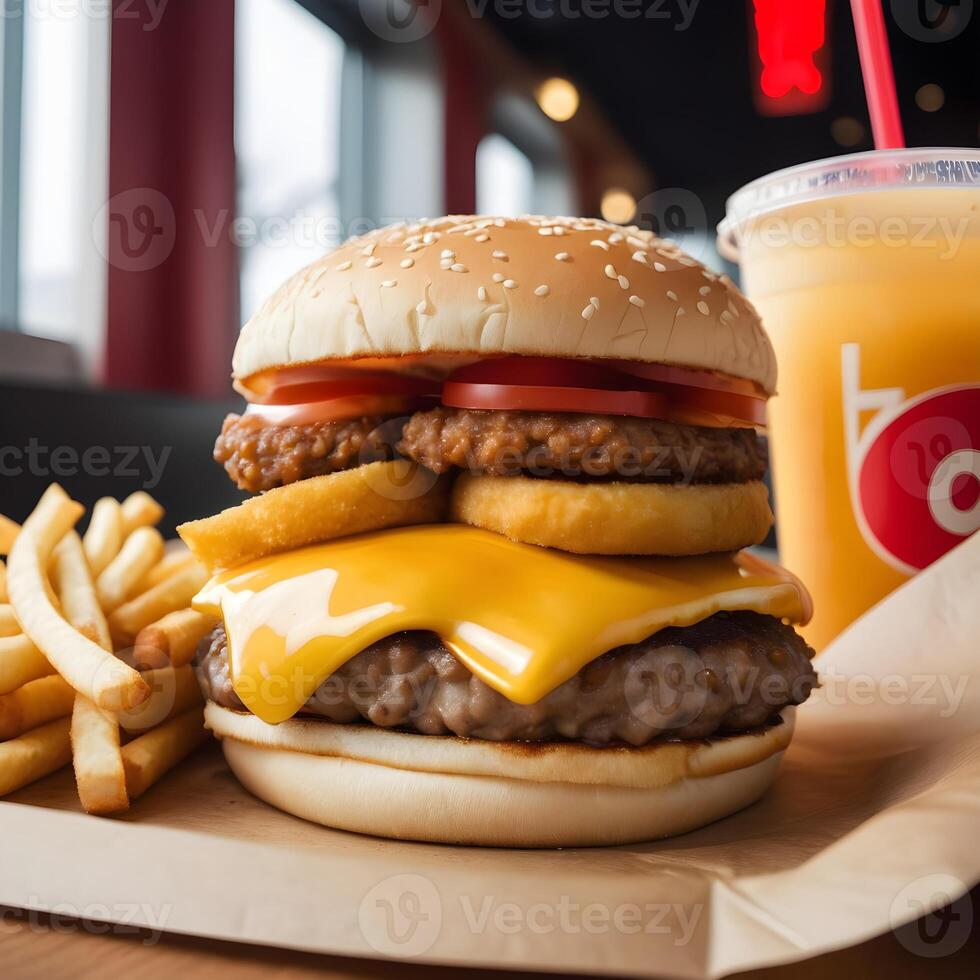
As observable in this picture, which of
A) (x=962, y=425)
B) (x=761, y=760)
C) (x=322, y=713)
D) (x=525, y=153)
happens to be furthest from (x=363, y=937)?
(x=525, y=153)

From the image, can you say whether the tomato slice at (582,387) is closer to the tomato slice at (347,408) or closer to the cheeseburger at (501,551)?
the cheeseburger at (501,551)

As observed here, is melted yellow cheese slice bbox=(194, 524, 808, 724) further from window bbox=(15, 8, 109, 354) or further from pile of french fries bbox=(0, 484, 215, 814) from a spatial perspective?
window bbox=(15, 8, 109, 354)

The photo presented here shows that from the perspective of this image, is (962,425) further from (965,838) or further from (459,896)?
(459,896)

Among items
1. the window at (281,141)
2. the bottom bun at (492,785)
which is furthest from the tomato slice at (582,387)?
the window at (281,141)

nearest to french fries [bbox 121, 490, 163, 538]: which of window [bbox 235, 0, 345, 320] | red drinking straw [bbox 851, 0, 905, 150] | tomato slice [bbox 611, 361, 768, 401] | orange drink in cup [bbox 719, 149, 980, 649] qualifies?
tomato slice [bbox 611, 361, 768, 401]

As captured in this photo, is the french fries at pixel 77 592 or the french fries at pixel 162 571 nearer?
the french fries at pixel 77 592

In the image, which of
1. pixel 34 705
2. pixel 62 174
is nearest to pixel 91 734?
pixel 34 705
